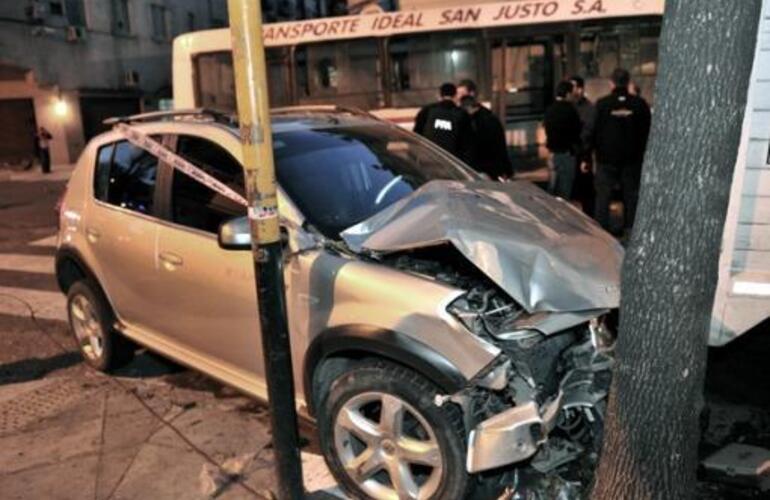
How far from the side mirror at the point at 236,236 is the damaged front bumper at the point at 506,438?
129cm

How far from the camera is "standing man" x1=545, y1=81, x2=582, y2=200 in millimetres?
9109

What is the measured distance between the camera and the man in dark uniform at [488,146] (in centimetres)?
788

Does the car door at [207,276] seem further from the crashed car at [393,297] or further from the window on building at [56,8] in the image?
the window on building at [56,8]

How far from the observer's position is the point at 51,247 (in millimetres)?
10414

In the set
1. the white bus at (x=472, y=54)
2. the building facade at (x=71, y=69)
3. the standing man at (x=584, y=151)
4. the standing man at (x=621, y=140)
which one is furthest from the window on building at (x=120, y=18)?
the standing man at (x=621, y=140)

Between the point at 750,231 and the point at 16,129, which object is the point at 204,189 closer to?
the point at 750,231

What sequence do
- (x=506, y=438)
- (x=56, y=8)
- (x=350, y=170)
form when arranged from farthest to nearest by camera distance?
(x=56, y=8) → (x=350, y=170) → (x=506, y=438)

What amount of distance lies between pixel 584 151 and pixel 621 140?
1.52 meters

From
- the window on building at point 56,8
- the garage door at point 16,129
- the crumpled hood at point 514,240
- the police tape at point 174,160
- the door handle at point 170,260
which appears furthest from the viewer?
the garage door at point 16,129

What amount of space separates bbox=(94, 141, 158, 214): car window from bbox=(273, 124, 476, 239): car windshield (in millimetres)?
957

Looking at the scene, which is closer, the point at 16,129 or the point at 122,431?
the point at 122,431

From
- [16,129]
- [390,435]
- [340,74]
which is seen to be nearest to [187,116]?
[390,435]

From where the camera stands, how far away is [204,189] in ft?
14.1

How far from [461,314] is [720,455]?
1.69 m
